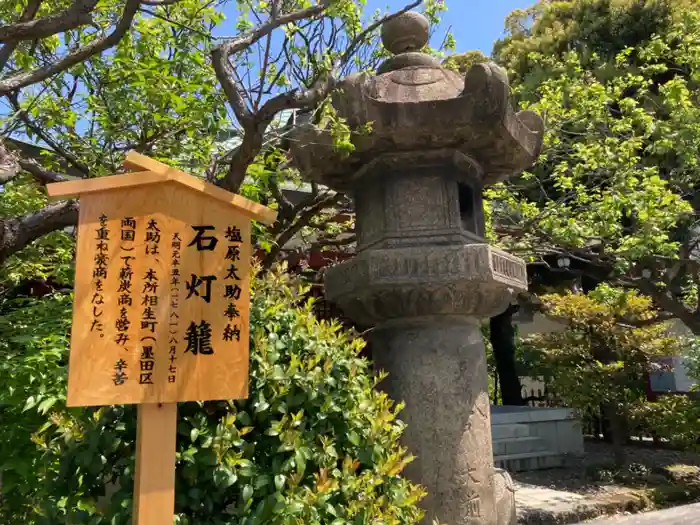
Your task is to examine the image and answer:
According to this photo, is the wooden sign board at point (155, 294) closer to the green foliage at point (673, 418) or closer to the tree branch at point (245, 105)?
the tree branch at point (245, 105)

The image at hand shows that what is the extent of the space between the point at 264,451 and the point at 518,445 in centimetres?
768

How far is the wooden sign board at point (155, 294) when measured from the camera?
212 centimetres

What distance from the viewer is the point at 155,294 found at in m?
2.23

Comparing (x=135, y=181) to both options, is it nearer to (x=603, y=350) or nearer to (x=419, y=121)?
A: (x=419, y=121)

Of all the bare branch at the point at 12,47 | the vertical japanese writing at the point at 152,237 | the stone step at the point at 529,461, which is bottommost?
the stone step at the point at 529,461

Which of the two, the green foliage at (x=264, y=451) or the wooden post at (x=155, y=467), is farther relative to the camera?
the green foliage at (x=264, y=451)

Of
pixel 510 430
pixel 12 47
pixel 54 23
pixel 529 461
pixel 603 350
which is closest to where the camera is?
pixel 54 23

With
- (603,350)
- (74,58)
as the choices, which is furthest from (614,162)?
(74,58)

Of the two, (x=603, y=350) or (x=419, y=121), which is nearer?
(x=419, y=121)

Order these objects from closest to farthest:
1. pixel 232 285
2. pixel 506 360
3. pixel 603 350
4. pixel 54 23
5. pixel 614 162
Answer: pixel 232 285
pixel 54 23
pixel 614 162
pixel 603 350
pixel 506 360

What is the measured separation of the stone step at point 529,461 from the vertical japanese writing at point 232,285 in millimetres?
7598

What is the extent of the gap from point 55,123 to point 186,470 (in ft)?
11.8

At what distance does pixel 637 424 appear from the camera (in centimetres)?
847

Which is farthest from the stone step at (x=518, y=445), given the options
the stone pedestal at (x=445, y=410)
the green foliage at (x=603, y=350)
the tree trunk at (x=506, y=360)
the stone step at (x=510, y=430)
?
the stone pedestal at (x=445, y=410)
